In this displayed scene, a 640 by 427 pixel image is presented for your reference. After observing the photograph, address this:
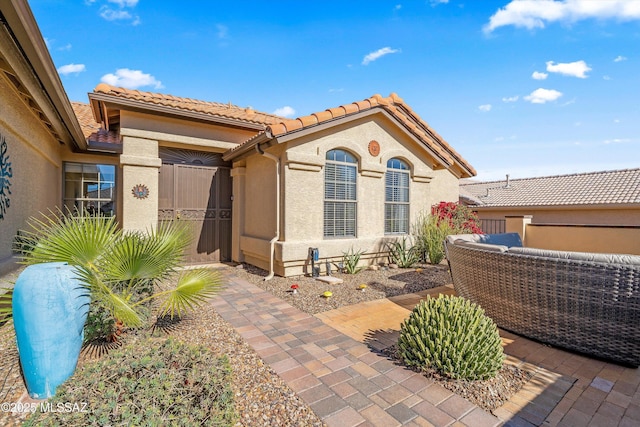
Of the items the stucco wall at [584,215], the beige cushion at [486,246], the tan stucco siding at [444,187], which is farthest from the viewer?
the stucco wall at [584,215]

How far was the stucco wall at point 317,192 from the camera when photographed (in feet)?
25.5

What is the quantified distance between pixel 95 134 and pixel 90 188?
175 centimetres

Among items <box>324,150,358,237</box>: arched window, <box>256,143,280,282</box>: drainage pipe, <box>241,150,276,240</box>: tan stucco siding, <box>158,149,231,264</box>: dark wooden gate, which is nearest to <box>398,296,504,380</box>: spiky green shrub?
<box>256,143,280,282</box>: drainage pipe

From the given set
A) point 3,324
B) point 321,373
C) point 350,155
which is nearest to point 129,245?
point 3,324

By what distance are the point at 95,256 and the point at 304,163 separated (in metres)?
5.23

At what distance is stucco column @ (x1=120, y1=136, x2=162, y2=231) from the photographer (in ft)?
27.7

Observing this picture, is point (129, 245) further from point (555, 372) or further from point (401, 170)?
point (401, 170)

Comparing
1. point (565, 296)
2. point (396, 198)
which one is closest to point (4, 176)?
point (565, 296)

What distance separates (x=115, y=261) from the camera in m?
3.55

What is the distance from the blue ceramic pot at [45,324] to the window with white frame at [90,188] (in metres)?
7.66

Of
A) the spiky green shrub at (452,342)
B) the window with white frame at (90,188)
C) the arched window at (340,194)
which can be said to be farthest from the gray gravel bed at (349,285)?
the window with white frame at (90,188)

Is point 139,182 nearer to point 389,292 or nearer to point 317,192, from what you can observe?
point 317,192

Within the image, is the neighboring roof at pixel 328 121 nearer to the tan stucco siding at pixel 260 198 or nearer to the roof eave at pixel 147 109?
the tan stucco siding at pixel 260 198

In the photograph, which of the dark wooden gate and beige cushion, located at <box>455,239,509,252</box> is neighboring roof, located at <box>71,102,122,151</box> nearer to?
the dark wooden gate
